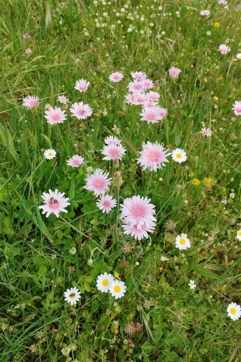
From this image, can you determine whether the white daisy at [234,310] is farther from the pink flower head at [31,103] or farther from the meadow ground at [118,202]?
the pink flower head at [31,103]

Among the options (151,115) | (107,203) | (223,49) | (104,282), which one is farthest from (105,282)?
(223,49)

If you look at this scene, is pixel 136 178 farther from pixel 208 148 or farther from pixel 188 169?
pixel 208 148

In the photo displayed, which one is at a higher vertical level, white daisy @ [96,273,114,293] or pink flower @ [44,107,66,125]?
pink flower @ [44,107,66,125]

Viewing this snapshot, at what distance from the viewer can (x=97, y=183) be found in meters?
1.66

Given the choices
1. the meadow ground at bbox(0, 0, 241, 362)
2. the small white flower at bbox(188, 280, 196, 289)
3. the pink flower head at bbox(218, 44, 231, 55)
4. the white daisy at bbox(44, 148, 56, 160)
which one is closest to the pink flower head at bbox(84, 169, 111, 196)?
the meadow ground at bbox(0, 0, 241, 362)

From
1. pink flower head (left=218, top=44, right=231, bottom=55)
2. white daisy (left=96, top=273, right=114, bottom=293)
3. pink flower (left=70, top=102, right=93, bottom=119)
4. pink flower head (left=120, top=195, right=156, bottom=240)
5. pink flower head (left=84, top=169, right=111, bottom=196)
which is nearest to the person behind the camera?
pink flower head (left=120, top=195, right=156, bottom=240)

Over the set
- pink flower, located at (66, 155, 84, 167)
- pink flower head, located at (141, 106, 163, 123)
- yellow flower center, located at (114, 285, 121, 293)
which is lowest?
yellow flower center, located at (114, 285, 121, 293)

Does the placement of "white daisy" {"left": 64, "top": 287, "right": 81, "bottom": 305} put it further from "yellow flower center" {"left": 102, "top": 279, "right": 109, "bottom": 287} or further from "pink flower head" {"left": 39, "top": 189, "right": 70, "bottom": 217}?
"pink flower head" {"left": 39, "top": 189, "right": 70, "bottom": 217}

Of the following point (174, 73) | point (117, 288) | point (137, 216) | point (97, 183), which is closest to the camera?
point (137, 216)

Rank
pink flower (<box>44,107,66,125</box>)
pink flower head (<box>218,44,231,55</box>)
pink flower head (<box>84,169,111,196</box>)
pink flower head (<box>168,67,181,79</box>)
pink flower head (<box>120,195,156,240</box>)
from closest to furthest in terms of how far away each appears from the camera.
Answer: pink flower head (<box>120,195,156,240</box>)
pink flower head (<box>84,169,111,196</box>)
pink flower (<box>44,107,66,125</box>)
pink flower head (<box>168,67,181,79</box>)
pink flower head (<box>218,44,231,55</box>)

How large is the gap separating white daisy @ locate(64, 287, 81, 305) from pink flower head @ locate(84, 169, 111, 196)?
0.37 meters

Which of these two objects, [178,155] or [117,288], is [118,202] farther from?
[178,155]

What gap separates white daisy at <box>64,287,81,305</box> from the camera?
156 cm

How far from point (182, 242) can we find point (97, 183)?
43 cm
